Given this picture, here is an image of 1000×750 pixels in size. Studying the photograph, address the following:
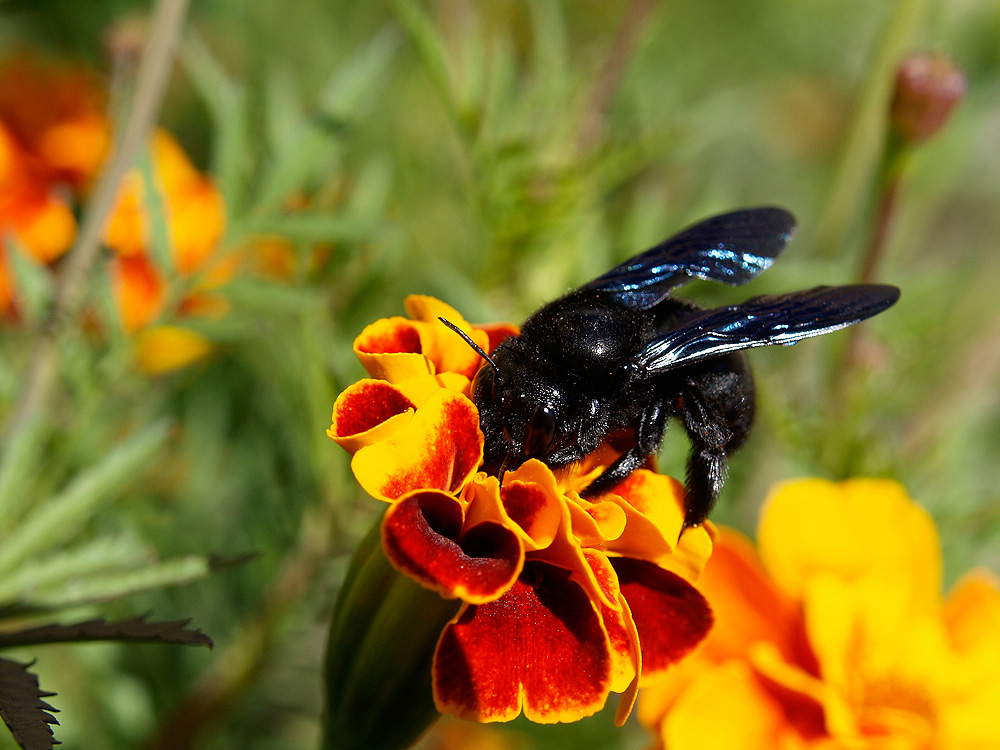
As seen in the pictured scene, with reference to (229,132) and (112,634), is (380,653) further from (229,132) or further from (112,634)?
(229,132)

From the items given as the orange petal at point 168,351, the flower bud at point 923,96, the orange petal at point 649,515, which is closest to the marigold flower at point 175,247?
the orange petal at point 168,351

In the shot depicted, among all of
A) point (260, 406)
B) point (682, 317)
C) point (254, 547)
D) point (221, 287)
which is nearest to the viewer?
point (682, 317)

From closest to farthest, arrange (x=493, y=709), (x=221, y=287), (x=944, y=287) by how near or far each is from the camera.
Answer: (x=493, y=709) < (x=221, y=287) < (x=944, y=287)

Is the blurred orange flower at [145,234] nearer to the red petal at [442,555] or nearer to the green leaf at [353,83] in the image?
the green leaf at [353,83]


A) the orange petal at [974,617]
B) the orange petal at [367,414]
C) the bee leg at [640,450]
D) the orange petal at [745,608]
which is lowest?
the orange petal at [974,617]

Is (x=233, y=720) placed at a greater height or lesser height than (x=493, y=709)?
lesser

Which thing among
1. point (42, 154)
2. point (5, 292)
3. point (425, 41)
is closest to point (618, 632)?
point (425, 41)

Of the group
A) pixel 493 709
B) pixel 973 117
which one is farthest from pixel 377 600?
pixel 973 117

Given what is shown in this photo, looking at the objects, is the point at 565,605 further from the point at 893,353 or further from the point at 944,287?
the point at 944,287
